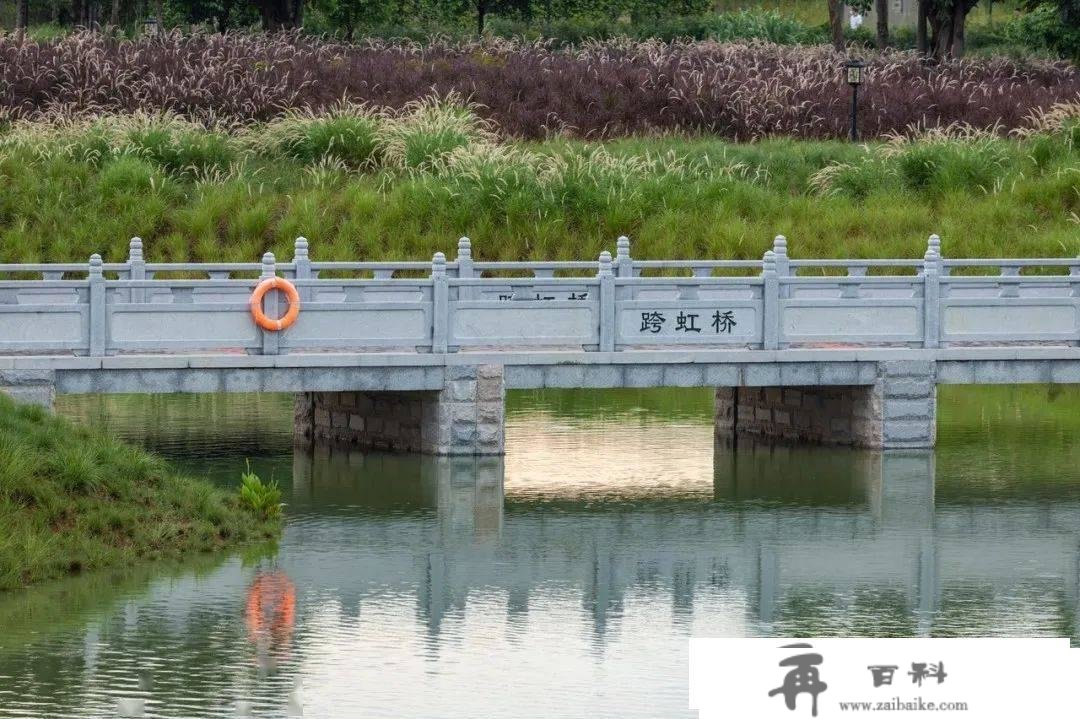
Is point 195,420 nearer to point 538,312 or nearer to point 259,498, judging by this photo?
point 538,312

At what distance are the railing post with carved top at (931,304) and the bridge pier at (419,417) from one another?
4794 millimetres

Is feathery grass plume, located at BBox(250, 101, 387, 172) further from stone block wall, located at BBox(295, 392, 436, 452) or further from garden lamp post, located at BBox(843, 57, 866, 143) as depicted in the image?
stone block wall, located at BBox(295, 392, 436, 452)

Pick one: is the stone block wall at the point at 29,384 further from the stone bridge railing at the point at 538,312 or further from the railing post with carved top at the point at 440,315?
the railing post with carved top at the point at 440,315

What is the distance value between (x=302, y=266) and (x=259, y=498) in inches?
246

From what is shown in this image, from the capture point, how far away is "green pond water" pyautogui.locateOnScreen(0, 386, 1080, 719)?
13.8 meters

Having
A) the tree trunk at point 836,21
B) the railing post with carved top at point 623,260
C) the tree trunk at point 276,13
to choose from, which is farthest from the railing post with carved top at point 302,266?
the tree trunk at point 836,21

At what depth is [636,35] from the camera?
175 feet

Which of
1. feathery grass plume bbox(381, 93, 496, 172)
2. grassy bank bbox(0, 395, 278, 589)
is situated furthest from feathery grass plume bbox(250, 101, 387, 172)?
grassy bank bbox(0, 395, 278, 589)

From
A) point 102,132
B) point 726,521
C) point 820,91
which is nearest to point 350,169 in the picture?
point 102,132

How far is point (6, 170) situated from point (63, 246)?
234 centimetres

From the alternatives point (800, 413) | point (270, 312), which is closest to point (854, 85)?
point (800, 413)

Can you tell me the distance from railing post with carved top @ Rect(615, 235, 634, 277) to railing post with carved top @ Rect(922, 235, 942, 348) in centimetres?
366

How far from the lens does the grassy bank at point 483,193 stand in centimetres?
3203

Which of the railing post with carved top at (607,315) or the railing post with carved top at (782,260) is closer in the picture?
the railing post with carved top at (607,315)
